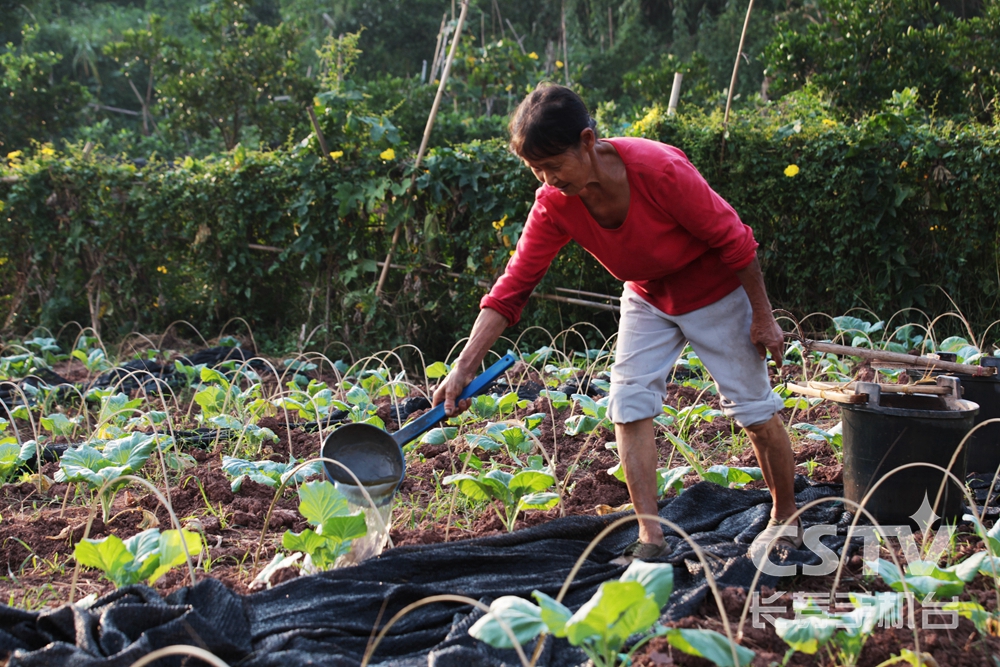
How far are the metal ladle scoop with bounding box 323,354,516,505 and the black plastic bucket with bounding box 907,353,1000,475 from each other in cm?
159

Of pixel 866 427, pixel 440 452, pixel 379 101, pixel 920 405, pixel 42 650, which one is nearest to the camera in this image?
pixel 42 650

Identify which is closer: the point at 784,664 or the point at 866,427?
the point at 784,664

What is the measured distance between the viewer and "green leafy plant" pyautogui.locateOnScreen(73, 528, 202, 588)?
1647 millimetres

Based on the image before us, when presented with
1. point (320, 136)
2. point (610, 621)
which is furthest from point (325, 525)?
point (320, 136)

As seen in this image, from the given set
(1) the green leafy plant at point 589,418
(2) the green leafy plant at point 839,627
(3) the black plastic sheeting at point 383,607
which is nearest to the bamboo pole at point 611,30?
(1) the green leafy plant at point 589,418

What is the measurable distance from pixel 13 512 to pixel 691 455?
226 cm

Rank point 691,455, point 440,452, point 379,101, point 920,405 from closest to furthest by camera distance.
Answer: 1. point 920,405
2. point 691,455
3. point 440,452
4. point 379,101

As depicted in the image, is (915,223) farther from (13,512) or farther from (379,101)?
(379,101)

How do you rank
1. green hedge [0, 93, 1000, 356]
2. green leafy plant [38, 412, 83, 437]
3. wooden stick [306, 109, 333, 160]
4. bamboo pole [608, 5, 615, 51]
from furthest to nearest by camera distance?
bamboo pole [608, 5, 615, 51], wooden stick [306, 109, 333, 160], green hedge [0, 93, 1000, 356], green leafy plant [38, 412, 83, 437]

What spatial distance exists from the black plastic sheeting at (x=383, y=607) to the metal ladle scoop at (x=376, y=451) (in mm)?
184

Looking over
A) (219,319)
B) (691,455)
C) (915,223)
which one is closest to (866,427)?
(691,455)

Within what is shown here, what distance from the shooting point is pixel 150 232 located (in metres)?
6.07

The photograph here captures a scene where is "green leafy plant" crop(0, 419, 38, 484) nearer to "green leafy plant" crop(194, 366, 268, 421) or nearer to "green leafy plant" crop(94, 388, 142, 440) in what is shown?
"green leafy plant" crop(94, 388, 142, 440)

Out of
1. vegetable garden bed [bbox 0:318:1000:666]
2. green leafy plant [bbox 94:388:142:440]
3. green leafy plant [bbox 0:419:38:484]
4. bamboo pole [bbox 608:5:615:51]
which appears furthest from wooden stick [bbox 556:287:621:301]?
bamboo pole [bbox 608:5:615:51]
